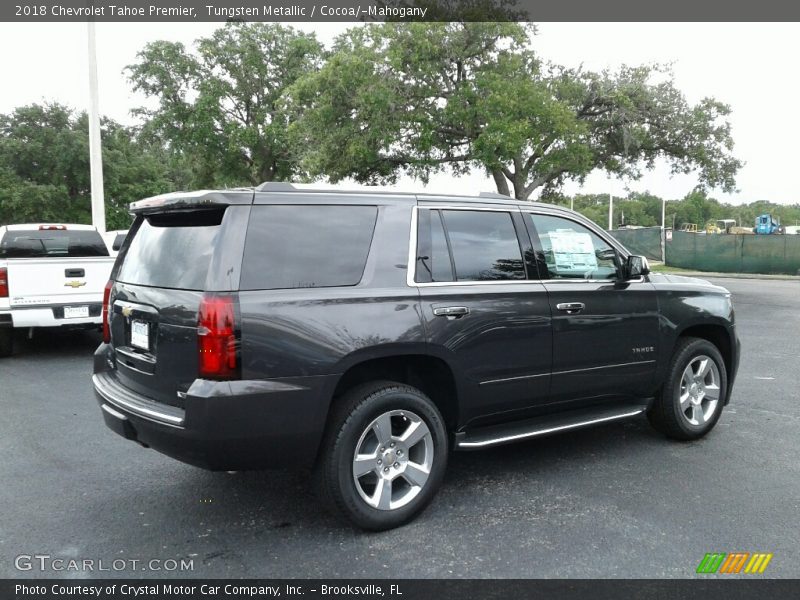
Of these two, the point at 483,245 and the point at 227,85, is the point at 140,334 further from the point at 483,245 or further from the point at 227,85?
the point at 227,85

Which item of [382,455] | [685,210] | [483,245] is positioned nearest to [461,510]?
[382,455]

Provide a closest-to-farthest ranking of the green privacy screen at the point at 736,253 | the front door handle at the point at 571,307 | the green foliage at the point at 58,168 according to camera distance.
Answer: the front door handle at the point at 571,307 → the green privacy screen at the point at 736,253 → the green foliage at the point at 58,168

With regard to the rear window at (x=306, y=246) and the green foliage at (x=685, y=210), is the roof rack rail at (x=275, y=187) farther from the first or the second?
the green foliage at (x=685, y=210)

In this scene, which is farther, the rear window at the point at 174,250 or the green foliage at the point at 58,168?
the green foliage at the point at 58,168

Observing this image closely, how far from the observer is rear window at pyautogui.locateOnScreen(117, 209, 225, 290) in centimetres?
355

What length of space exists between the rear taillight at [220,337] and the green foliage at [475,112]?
1527 cm

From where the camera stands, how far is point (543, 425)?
4.42m

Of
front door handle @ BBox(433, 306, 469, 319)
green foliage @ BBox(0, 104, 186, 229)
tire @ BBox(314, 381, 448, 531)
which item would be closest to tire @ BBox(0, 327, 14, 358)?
tire @ BBox(314, 381, 448, 531)

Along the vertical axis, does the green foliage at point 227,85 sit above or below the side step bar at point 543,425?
above

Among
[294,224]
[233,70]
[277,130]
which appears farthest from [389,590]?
[233,70]

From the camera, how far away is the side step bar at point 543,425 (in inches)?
162

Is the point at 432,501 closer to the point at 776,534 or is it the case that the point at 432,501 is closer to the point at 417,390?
the point at 417,390

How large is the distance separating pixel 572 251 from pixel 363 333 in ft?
6.24

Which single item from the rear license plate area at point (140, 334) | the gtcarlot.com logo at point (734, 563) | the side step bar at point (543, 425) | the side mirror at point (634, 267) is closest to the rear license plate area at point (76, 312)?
the rear license plate area at point (140, 334)
